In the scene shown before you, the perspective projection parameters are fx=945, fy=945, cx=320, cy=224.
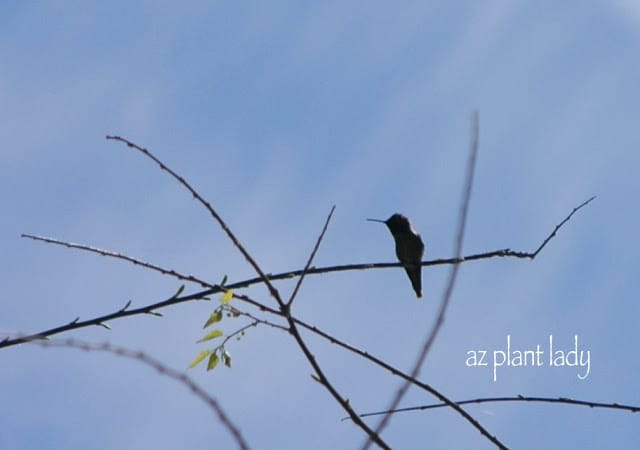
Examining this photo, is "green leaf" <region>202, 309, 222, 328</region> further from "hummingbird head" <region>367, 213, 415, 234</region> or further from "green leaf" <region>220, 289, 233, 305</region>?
"hummingbird head" <region>367, 213, 415, 234</region>

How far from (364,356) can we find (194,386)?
0.85m

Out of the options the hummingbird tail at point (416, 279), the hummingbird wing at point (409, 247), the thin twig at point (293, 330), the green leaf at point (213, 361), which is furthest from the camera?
the hummingbird wing at point (409, 247)

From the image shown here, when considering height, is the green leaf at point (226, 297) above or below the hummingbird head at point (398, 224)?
below

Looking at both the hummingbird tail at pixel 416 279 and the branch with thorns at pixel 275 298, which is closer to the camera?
the branch with thorns at pixel 275 298

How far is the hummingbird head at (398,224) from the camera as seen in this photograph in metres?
10.5

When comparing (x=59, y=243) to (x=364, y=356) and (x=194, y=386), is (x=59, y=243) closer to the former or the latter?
(x=364, y=356)

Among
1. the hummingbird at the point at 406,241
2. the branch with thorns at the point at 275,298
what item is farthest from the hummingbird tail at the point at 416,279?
the branch with thorns at the point at 275,298

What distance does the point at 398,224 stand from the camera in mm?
10531

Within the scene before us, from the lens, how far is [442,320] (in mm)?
1719

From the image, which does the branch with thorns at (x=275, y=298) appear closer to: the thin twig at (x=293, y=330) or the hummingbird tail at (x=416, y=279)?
the thin twig at (x=293, y=330)

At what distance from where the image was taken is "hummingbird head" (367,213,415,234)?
10.5m

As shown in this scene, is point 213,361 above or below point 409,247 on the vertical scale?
below

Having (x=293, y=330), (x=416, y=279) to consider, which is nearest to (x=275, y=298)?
(x=293, y=330)

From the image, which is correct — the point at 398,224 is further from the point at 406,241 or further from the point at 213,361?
the point at 213,361
